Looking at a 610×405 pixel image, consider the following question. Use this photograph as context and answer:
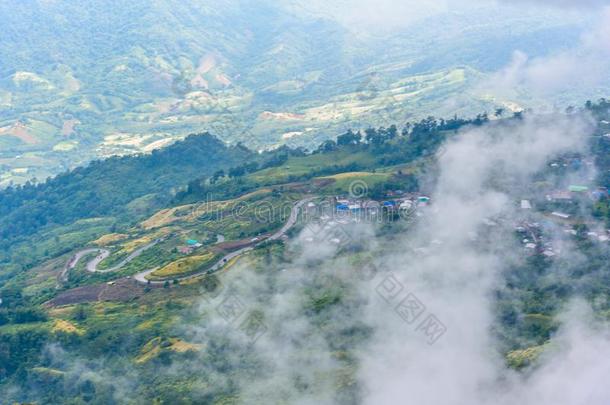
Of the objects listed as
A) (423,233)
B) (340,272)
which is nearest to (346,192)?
(423,233)

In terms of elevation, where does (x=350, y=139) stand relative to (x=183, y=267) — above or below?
above

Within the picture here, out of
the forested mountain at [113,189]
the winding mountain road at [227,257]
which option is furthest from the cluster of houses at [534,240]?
the forested mountain at [113,189]

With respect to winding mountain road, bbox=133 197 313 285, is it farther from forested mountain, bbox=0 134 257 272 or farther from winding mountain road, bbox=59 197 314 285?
forested mountain, bbox=0 134 257 272

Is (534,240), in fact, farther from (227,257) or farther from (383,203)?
(227,257)

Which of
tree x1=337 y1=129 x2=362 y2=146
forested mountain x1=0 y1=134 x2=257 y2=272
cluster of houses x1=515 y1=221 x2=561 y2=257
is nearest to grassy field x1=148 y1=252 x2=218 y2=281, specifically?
cluster of houses x1=515 y1=221 x2=561 y2=257

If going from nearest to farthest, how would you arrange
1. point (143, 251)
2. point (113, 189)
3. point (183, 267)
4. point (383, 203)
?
point (183, 267), point (143, 251), point (383, 203), point (113, 189)

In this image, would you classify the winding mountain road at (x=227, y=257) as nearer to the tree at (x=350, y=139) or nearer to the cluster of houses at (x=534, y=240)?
the cluster of houses at (x=534, y=240)

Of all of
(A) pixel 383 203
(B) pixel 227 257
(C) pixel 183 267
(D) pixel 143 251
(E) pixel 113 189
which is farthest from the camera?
(E) pixel 113 189

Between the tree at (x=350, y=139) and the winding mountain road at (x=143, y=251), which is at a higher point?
the tree at (x=350, y=139)

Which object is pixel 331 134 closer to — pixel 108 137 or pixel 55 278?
pixel 108 137

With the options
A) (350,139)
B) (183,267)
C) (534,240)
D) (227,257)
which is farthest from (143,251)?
(350,139)

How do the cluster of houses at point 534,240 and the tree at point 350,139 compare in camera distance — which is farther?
the tree at point 350,139

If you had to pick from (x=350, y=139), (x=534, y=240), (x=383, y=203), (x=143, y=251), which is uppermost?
(x=350, y=139)
